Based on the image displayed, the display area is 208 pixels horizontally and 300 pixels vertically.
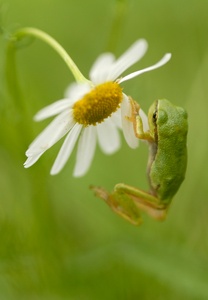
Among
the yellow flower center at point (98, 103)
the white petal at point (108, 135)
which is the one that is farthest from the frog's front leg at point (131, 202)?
the yellow flower center at point (98, 103)

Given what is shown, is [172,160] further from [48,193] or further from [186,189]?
[186,189]

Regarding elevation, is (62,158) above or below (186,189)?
below

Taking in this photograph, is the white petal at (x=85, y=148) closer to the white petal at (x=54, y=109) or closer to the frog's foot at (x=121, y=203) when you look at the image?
the frog's foot at (x=121, y=203)

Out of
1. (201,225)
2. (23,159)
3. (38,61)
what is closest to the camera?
(23,159)

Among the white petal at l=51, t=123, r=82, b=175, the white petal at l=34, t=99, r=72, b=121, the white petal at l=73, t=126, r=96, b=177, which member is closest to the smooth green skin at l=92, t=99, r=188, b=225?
the white petal at l=73, t=126, r=96, b=177

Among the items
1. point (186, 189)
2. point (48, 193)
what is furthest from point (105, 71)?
point (186, 189)

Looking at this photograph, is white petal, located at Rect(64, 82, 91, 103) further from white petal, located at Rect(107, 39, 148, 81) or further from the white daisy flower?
white petal, located at Rect(107, 39, 148, 81)

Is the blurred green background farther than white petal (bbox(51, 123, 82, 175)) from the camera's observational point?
Yes
